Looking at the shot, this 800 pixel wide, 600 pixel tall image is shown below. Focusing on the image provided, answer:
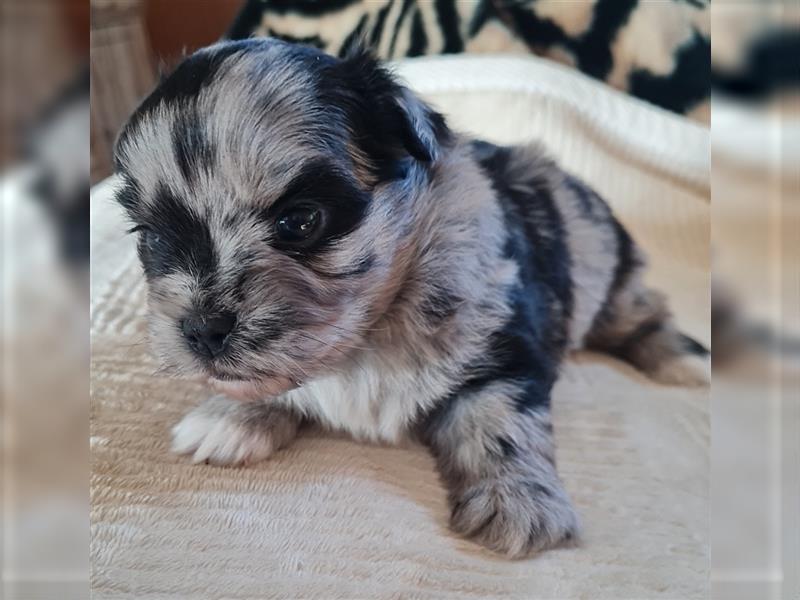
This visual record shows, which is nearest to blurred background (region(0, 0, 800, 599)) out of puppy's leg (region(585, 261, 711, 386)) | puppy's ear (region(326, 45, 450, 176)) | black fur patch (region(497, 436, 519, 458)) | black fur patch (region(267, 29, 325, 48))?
black fur patch (region(267, 29, 325, 48))

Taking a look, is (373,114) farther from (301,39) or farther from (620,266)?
(620,266)

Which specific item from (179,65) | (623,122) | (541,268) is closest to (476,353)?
(541,268)

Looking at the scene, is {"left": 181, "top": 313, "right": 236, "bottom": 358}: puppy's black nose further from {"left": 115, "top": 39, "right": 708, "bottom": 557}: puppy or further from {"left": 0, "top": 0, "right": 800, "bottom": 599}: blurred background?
{"left": 0, "top": 0, "right": 800, "bottom": 599}: blurred background

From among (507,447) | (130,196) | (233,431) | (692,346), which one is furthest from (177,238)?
(692,346)

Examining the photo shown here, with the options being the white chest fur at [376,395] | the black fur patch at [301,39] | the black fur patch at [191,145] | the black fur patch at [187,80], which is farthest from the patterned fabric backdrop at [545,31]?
the white chest fur at [376,395]

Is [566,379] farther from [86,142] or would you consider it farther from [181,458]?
[86,142]

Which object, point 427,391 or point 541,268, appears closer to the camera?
point 427,391
